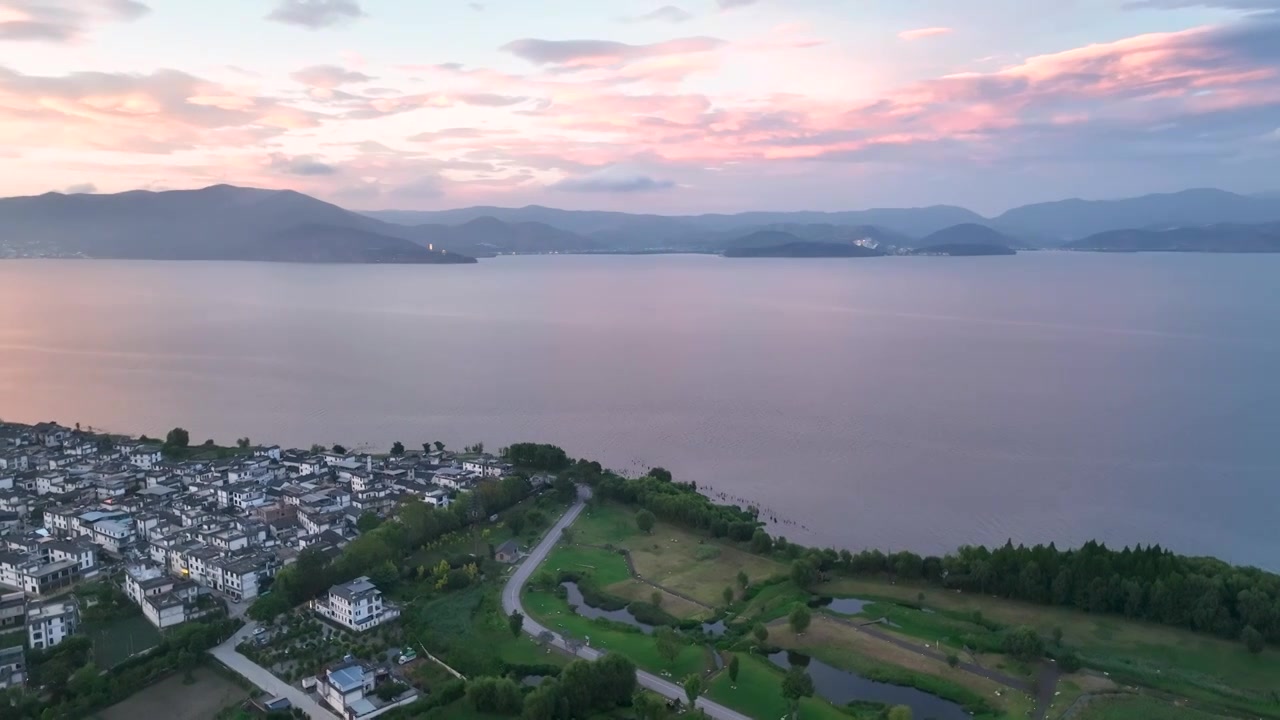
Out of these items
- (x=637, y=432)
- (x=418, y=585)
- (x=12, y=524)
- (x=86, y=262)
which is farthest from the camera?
(x=86, y=262)

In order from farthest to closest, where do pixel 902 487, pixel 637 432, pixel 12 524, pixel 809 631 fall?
1. pixel 637 432
2. pixel 902 487
3. pixel 12 524
4. pixel 809 631

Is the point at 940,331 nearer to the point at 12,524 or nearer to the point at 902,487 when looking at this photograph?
the point at 902,487

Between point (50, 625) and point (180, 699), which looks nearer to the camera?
point (180, 699)

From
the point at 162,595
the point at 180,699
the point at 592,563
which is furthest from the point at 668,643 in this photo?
the point at 162,595

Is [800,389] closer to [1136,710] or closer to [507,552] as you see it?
[507,552]

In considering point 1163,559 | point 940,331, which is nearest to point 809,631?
point 1163,559

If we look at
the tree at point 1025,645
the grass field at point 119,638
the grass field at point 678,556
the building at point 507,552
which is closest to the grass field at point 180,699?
the grass field at point 119,638

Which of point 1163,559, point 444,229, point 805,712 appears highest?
point 444,229
